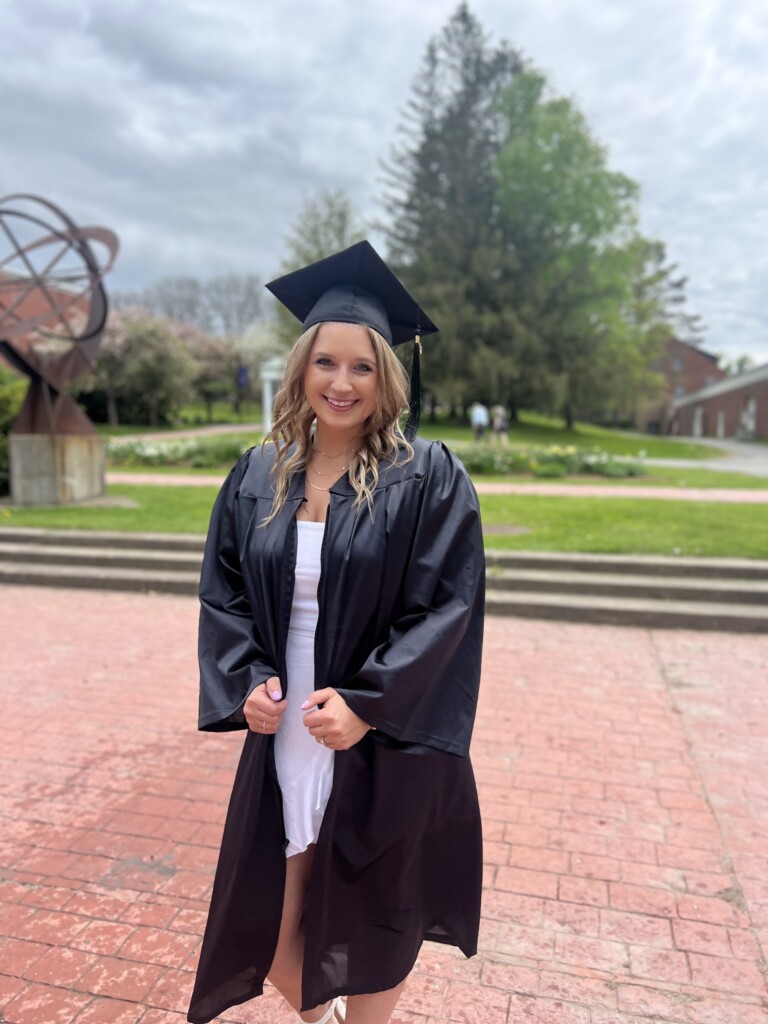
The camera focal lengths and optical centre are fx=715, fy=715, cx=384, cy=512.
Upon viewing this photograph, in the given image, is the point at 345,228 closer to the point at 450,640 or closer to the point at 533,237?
the point at 533,237

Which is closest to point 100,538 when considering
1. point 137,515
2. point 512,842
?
point 137,515

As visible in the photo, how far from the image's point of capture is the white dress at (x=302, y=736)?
5.70 ft

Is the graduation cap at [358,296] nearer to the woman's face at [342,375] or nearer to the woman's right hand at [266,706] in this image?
the woman's face at [342,375]

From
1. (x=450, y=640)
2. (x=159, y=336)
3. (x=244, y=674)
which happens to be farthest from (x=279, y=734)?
(x=159, y=336)

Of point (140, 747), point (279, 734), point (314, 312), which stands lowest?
point (140, 747)

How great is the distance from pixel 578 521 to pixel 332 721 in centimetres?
886

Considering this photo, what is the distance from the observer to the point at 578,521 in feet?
32.7

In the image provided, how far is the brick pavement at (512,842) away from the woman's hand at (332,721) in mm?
1247

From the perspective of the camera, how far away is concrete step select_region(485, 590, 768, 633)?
6527 millimetres

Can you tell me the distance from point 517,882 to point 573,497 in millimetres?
10589

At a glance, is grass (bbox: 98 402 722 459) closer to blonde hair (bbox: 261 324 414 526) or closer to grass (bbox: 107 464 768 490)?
grass (bbox: 107 464 768 490)

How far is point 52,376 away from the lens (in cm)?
1140

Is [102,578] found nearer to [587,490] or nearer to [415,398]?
[415,398]

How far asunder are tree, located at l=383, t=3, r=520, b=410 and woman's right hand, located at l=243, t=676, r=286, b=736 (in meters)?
32.5
